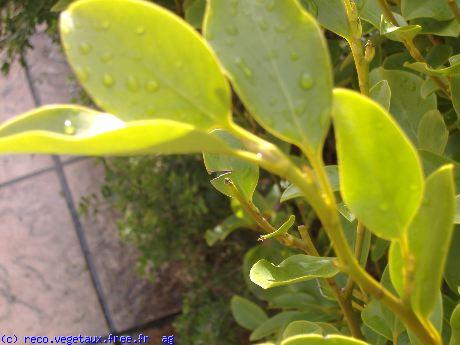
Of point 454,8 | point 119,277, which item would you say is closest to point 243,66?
point 454,8

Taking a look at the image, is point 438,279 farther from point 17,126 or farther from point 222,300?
point 222,300

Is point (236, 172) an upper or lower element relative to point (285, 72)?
lower

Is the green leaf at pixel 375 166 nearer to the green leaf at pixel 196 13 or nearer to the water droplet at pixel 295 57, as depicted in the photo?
the water droplet at pixel 295 57

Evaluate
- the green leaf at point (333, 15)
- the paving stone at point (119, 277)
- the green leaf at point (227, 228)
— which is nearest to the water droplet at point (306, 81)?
the green leaf at point (333, 15)

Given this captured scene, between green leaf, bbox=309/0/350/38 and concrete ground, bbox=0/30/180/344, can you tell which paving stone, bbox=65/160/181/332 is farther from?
green leaf, bbox=309/0/350/38

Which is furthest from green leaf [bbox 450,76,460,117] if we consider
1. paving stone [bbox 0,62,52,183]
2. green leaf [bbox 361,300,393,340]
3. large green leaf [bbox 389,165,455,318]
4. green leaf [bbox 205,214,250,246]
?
paving stone [bbox 0,62,52,183]

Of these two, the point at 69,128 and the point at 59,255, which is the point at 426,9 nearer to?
the point at 69,128
